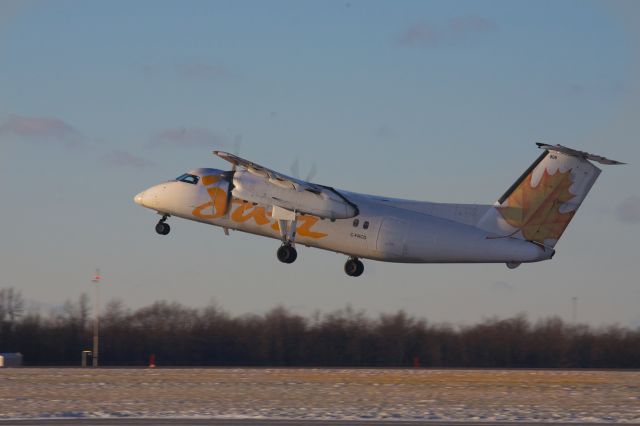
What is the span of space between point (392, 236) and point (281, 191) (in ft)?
13.9

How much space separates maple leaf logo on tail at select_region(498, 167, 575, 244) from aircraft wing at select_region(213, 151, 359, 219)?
5.68 m

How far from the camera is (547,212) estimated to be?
3534cm

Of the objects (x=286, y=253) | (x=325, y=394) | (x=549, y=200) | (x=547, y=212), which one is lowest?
(x=325, y=394)

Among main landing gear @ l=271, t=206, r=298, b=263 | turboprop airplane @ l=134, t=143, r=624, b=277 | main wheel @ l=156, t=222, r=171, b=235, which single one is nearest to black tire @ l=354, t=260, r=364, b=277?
turboprop airplane @ l=134, t=143, r=624, b=277

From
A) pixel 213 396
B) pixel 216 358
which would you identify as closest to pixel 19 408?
pixel 213 396

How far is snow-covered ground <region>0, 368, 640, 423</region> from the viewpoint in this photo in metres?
26.2

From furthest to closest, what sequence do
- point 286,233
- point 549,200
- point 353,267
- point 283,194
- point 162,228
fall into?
point 162,228
point 353,267
point 286,233
point 283,194
point 549,200

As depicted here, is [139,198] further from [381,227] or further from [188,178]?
[381,227]

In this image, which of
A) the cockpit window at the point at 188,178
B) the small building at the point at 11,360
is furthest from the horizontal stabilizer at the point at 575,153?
the small building at the point at 11,360

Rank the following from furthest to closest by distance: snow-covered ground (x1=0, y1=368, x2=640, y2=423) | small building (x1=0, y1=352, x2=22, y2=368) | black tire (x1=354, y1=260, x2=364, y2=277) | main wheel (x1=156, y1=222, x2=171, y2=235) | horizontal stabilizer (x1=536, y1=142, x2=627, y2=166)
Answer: small building (x1=0, y1=352, x2=22, y2=368), main wheel (x1=156, y1=222, x2=171, y2=235), black tire (x1=354, y1=260, x2=364, y2=277), horizontal stabilizer (x1=536, y1=142, x2=627, y2=166), snow-covered ground (x1=0, y1=368, x2=640, y2=423)

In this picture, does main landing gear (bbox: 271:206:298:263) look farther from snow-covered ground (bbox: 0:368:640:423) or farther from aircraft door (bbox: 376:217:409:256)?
snow-covered ground (bbox: 0:368:640:423)

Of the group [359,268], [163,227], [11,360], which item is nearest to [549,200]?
[359,268]

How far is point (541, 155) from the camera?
35.7m

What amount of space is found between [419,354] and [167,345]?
46.0 feet
